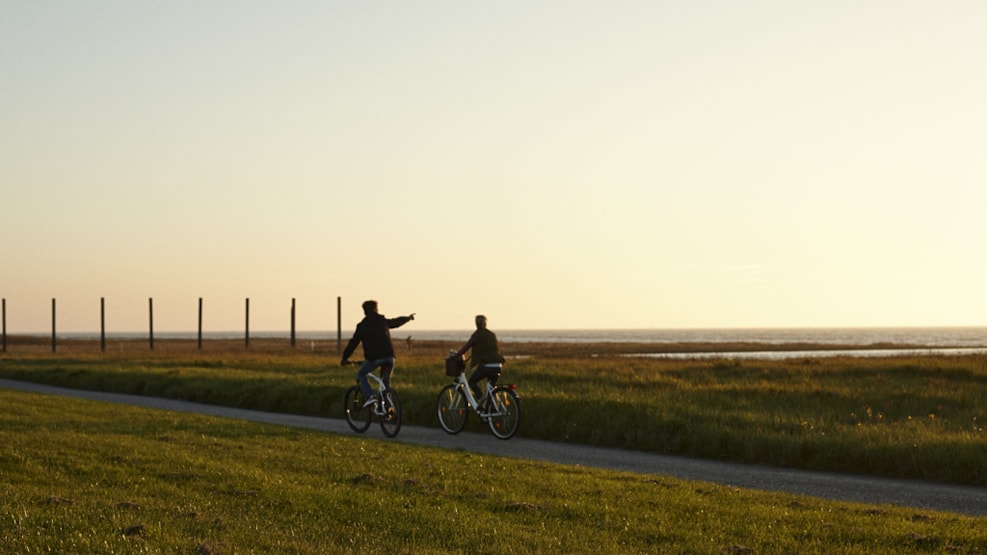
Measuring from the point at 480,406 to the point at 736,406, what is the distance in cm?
560

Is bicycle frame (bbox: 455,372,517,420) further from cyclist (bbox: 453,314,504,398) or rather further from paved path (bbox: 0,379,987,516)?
paved path (bbox: 0,379,987,516)

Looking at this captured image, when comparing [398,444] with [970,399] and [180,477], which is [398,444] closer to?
[180,477]

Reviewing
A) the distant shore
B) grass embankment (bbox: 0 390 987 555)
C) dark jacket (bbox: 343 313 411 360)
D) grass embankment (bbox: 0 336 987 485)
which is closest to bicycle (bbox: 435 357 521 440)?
grass embankment (bbox: 0 336 987 485)

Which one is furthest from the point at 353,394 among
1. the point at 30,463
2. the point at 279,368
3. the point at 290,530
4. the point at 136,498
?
the point at 279,368

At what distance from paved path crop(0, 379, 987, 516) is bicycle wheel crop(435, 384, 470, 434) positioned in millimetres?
225

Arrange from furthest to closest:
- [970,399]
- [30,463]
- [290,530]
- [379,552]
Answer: [970,399], [30,463], [290,530], [379,552]

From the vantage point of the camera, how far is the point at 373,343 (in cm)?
1967

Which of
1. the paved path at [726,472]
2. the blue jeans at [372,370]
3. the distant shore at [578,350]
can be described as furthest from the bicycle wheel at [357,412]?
the distant shore at [578,350]

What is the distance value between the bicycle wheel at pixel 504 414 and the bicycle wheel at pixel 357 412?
100 inches

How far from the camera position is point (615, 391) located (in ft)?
80.8

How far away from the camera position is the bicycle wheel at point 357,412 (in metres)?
20.5

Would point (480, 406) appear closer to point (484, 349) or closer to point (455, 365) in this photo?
point (455, 365)

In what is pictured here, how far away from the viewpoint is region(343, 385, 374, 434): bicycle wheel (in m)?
20.5

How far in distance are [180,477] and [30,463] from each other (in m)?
2.54
